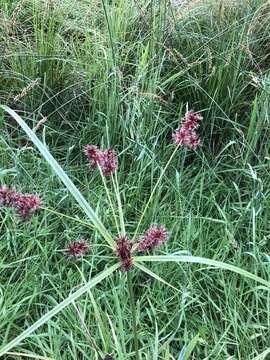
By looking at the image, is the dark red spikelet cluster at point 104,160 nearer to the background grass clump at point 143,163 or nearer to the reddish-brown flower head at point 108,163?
the reddish-brown flower head at point 108,163

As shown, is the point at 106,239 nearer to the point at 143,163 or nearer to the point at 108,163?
the point at 108,163

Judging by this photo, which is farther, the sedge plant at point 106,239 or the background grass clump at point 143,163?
the background grass clump at point 143,163

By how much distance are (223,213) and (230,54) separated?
27.4 inches

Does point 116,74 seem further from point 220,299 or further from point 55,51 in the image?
point 220,299

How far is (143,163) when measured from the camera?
1.93 meters

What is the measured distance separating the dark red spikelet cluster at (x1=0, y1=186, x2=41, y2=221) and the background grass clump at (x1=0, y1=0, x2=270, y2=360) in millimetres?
369

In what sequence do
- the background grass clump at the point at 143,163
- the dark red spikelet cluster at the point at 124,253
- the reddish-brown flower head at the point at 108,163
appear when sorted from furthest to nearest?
the background grass clump at the point at 143,163
the reddish-brown flower head at the point at 108,163
the dark red spikelet cluster at the point at 124,253

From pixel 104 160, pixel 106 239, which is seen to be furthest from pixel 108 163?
pixel 106 239

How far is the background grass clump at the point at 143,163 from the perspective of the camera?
1.50 meters

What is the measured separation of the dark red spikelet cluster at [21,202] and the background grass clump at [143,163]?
37cm

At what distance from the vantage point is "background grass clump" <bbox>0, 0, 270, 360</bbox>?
1504mm

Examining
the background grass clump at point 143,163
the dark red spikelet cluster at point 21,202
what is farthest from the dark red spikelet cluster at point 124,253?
the background grass clump at point 143,163

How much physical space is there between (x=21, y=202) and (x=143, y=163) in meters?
1.05

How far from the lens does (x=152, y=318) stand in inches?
60.3
